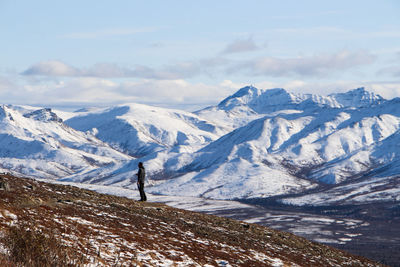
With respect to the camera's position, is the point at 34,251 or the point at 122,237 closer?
the point at 34,251

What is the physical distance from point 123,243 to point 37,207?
522 cm

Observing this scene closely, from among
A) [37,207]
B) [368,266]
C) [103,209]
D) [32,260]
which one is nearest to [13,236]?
[32,260]

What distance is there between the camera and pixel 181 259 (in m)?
25.7

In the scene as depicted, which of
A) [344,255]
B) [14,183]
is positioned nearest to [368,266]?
[344,255]

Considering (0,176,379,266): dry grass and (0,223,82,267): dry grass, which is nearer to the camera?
(0,223,82,267): dry grass

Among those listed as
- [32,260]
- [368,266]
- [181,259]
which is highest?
[32,260]

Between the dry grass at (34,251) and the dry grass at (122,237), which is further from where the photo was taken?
the dry grass at (122,237)

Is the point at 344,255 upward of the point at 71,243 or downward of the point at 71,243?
downward

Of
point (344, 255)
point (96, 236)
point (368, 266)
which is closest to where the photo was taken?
point (96, 236)

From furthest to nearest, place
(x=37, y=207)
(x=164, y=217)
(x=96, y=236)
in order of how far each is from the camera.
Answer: (x=164, y=217), (x=37, y=207), (x=96, y=236)

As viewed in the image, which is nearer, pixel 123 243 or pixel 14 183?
pixel 123 243

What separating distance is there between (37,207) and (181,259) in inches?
300

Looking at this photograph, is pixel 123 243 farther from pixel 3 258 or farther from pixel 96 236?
pixel 3 258

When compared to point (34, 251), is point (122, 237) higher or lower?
lower
